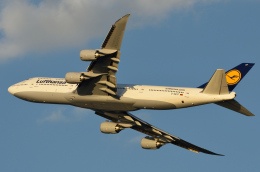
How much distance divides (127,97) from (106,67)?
5.46m

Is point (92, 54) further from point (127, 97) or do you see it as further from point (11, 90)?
point (11, 90)

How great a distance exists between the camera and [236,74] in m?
66.1

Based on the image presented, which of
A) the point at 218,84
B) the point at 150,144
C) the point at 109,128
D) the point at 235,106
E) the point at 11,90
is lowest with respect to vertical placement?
the point at 150,144

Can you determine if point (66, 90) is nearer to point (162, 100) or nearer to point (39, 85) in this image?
point (39, 85)

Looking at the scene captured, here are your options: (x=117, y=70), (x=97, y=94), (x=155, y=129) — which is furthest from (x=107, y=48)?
(x=155, y=129)

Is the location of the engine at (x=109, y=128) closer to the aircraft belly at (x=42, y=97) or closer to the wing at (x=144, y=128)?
the wing at (x=144, y=128)

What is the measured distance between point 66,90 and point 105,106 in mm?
5352

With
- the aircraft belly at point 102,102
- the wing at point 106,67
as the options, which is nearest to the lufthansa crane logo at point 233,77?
the aircraft belly at point 102,102

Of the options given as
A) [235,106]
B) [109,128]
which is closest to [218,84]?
[235,106]

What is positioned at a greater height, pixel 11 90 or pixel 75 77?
pixel 11 90

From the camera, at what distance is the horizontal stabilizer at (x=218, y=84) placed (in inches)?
2402

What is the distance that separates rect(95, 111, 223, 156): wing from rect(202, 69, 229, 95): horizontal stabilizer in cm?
1289

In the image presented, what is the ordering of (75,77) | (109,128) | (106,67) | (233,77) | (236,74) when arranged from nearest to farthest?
(106,67) → (75,77) → (236,74) → (233,77) → (109,128)

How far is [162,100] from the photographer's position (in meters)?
65.6
